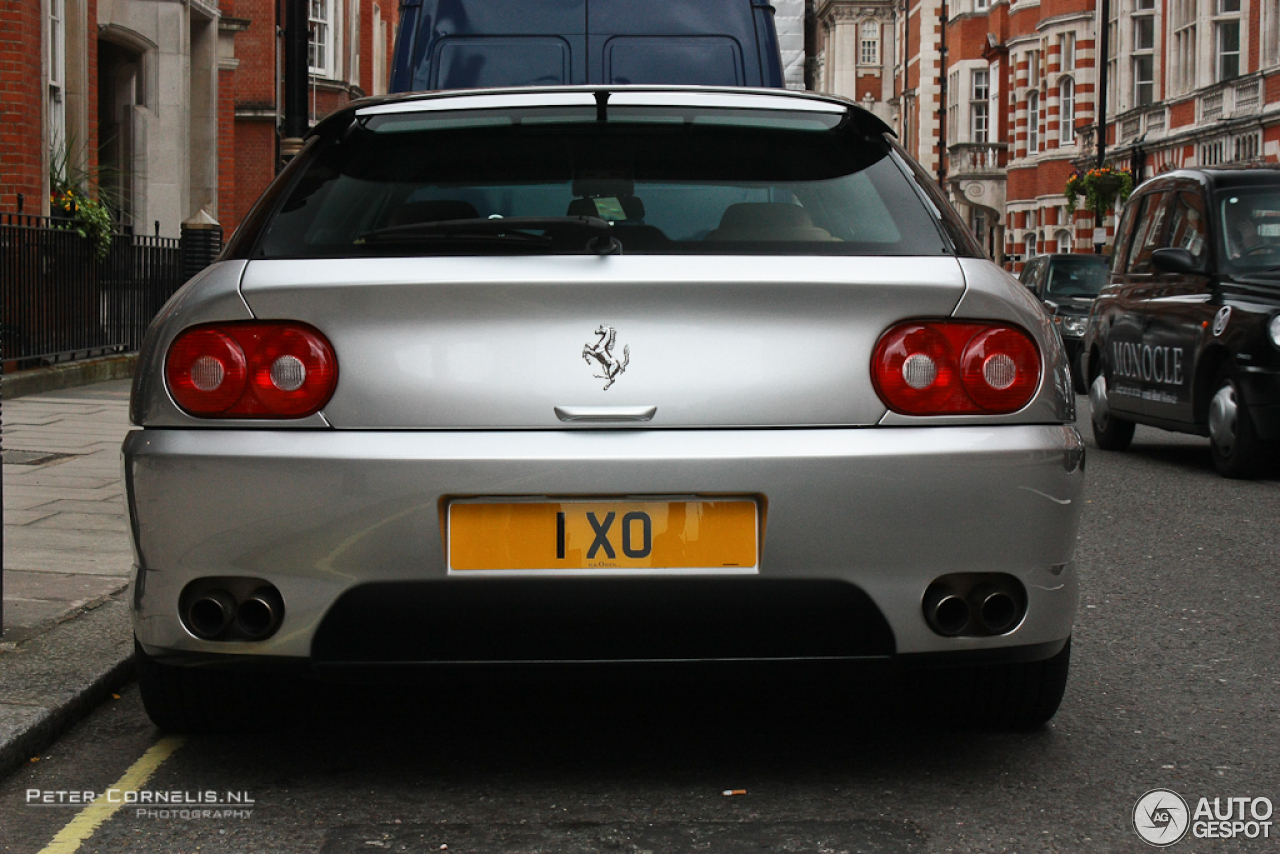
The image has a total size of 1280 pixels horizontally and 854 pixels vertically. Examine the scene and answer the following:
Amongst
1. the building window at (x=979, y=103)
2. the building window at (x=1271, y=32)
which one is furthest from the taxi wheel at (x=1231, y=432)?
the building window at (x=979, y=103)

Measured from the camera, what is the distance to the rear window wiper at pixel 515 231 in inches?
138

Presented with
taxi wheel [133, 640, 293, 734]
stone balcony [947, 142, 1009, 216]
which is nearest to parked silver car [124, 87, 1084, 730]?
taxi wheel [133, 640, 293, 734]

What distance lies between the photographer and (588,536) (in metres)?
3.35

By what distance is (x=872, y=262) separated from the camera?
3545mm

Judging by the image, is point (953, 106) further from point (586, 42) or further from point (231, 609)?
point (231, 609)

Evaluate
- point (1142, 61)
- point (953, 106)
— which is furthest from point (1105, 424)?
point (953, 106)

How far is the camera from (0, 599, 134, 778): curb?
400 cm

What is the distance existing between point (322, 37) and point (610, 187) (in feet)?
110

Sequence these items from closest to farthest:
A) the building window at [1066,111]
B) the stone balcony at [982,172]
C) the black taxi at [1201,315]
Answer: the black taxi at [1201,315]
the building window at [1066,111]
the stone balcony at [982,172]

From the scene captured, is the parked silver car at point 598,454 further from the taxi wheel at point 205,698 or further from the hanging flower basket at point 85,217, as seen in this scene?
the hanging flower basket at point 85,217

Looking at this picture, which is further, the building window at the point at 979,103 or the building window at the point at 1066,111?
the building window at the point at 979,103

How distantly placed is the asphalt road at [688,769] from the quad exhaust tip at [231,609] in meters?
0.40

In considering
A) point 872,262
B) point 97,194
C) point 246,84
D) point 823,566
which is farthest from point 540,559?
point 246,84

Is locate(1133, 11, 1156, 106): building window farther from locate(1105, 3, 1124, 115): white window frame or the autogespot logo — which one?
the autogespot logo
